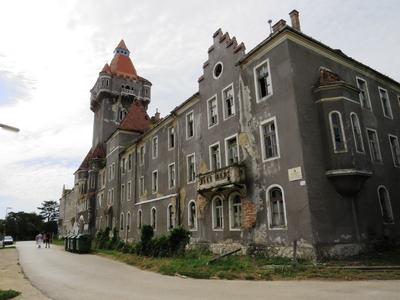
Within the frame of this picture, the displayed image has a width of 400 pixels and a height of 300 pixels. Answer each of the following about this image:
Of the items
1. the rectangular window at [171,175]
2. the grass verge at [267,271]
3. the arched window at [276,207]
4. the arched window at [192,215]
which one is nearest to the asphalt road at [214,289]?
the grass verge at [267,271]

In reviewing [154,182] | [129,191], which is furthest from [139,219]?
[154,182]

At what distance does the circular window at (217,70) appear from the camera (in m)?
22.9

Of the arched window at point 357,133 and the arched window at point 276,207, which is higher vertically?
the arched window at point 357,133

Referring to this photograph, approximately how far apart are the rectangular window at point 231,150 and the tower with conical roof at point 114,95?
113ft

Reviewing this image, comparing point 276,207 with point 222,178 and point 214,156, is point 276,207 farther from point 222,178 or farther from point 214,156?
point 214,156

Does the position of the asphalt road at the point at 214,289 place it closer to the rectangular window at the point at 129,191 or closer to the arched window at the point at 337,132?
the arched window at the point at 337,132

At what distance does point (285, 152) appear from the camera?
1695 centimetres

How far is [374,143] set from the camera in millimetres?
20828

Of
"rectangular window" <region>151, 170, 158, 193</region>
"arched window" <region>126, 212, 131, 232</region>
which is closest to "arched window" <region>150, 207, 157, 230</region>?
"rectangular window" <region>151, 170, 158, 193</region>

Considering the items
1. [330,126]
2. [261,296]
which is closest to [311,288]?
[261,296]

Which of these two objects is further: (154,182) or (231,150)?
(154,182)

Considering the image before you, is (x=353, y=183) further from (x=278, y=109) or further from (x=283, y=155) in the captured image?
(x=278, y=109)

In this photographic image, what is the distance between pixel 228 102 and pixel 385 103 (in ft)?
37.5

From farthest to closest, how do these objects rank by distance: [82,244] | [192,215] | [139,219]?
1. [139,219]
2. [82,244]
3. [192,215]
